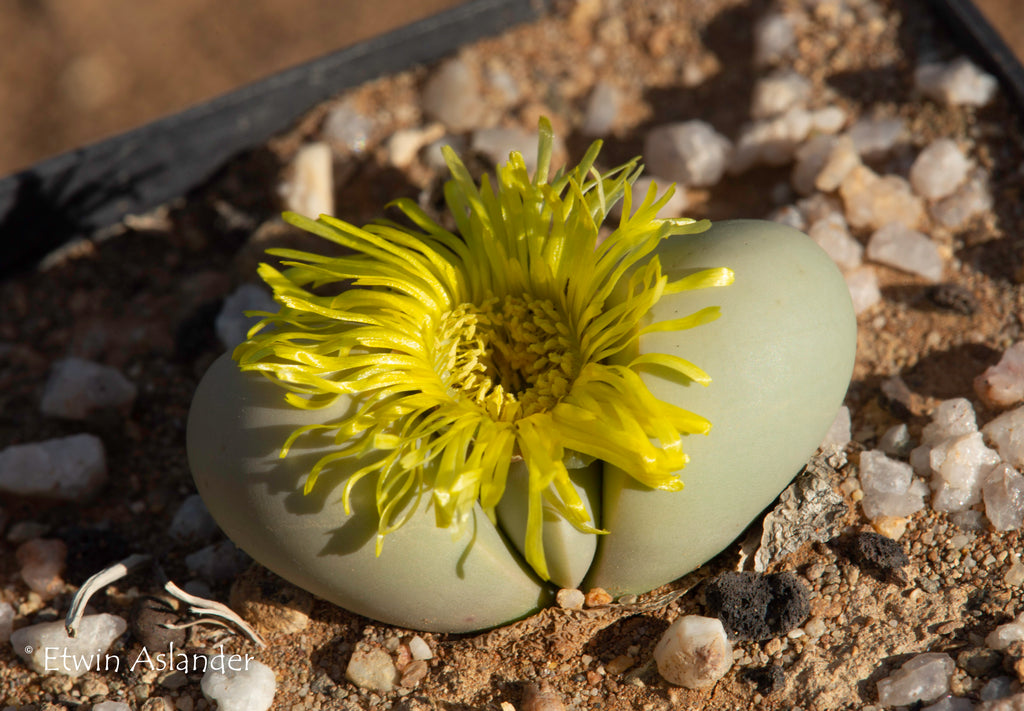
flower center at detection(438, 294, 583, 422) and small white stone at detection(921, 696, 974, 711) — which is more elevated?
flower center at detection(438, 294, 583, 422)

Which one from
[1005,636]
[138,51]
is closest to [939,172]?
[1005,636]

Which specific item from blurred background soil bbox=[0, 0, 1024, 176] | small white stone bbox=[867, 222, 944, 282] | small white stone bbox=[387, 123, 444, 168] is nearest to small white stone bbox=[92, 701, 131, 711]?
small white stone bbox=[387, 123, 444, 168]

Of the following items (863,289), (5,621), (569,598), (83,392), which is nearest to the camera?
(569,598)

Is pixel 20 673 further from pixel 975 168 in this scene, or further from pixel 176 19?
pixel 176 19

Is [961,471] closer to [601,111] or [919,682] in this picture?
[919,682]

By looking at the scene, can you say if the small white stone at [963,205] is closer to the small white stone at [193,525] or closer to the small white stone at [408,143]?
the small white stone at [408,143]

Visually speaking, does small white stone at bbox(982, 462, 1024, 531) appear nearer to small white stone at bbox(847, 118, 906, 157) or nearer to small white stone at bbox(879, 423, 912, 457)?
small white stone at bbox(879, 423, 912, 457)
